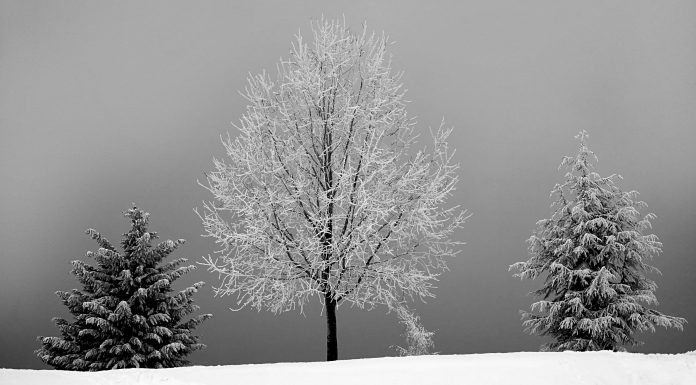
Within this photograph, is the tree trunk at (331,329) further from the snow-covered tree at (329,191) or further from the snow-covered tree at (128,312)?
the snow-covered tree at (128,312)

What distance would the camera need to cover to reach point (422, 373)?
1180 cm

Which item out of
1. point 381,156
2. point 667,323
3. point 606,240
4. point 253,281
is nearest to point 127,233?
point 253,281

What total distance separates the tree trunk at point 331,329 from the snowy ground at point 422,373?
124 inches

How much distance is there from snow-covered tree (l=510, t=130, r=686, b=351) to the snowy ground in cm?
908

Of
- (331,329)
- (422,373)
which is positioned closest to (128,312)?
(331,329)

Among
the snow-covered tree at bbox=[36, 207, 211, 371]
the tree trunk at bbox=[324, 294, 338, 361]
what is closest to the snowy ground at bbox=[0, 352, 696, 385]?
the tree trunk at bbox=[324, 294, 338, 361]

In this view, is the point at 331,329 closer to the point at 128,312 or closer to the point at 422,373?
the point at 422,373

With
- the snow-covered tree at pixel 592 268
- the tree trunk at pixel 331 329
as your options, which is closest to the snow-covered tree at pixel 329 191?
the tree trunk at pixel 331 329

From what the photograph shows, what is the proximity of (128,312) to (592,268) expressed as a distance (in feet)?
51.8

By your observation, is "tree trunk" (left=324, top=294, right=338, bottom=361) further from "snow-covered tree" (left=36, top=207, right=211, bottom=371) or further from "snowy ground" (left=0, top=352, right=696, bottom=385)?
"snow-covered tree" (left=36, top=207, right=211, bottom=371)

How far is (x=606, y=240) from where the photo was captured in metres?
22.5

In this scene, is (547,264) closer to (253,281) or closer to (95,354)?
(253,281)

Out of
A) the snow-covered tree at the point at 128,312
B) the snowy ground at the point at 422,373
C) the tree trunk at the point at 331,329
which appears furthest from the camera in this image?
the snow-covered tree at the point at 128,312

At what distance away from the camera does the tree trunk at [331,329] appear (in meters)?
16.0
